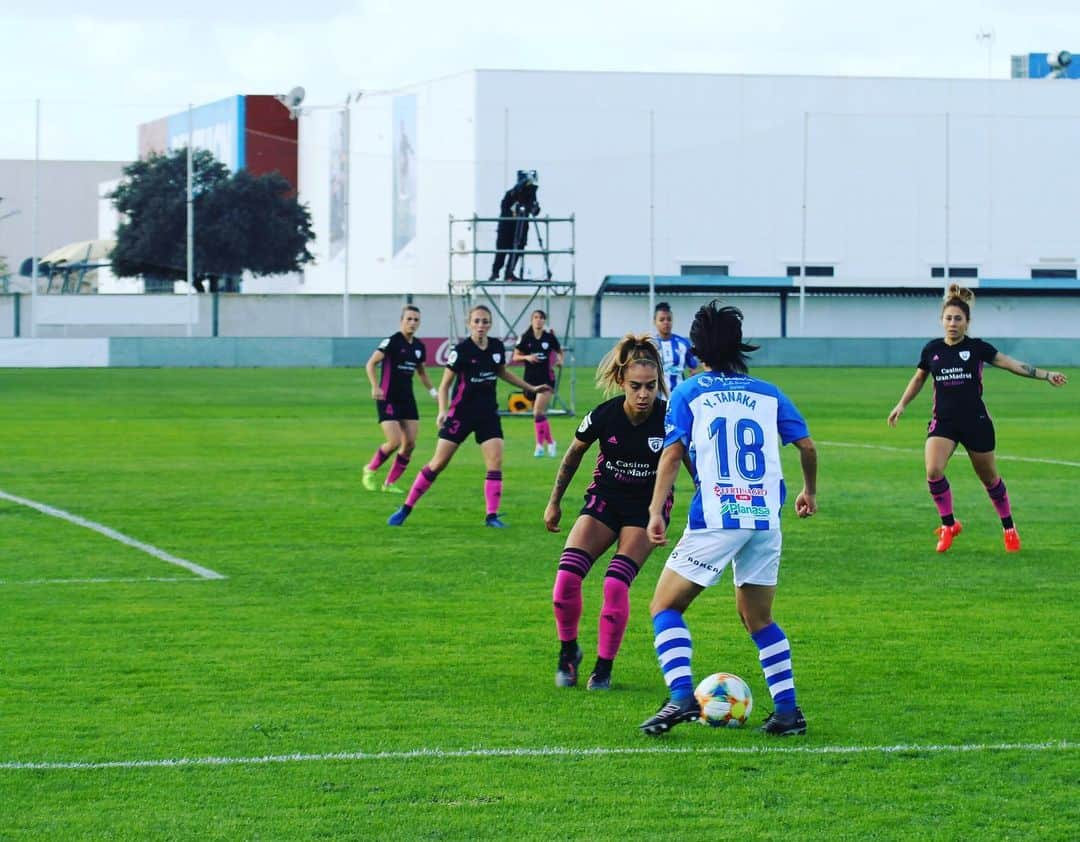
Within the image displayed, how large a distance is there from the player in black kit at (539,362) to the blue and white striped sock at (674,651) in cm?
1495

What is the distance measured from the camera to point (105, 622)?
10.6 metres

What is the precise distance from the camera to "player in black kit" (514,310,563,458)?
2323 centimetres

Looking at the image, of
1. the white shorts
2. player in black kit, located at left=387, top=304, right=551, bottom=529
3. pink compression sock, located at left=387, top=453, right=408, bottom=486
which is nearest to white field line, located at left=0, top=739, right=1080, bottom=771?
the white shorts

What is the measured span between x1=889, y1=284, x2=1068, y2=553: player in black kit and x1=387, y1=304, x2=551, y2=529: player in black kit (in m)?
3.61

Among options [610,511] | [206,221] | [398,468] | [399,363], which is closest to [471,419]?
[399,363]

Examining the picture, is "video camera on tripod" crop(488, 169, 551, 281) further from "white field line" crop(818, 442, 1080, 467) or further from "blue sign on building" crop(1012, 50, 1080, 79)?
"blue sign on building" crop(1012, 50, 1080, 79)

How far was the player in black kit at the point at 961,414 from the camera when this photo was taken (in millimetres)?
13898

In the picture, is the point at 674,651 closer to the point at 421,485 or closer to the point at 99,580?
the point at 99,580

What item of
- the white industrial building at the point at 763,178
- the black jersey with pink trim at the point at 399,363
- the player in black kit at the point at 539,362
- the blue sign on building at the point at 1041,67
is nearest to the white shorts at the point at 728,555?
the black jersey with pink trim at the point at 399,363

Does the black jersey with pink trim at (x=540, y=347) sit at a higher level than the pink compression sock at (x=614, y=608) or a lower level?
higher

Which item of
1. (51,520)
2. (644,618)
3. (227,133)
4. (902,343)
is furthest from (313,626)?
(227,133)

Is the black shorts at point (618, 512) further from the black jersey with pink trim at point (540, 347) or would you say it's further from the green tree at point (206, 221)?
the green tree at point (206, 221)

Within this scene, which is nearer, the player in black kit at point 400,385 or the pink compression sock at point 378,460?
the player in black kit at point 400,385

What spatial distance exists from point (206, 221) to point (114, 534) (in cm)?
6221
